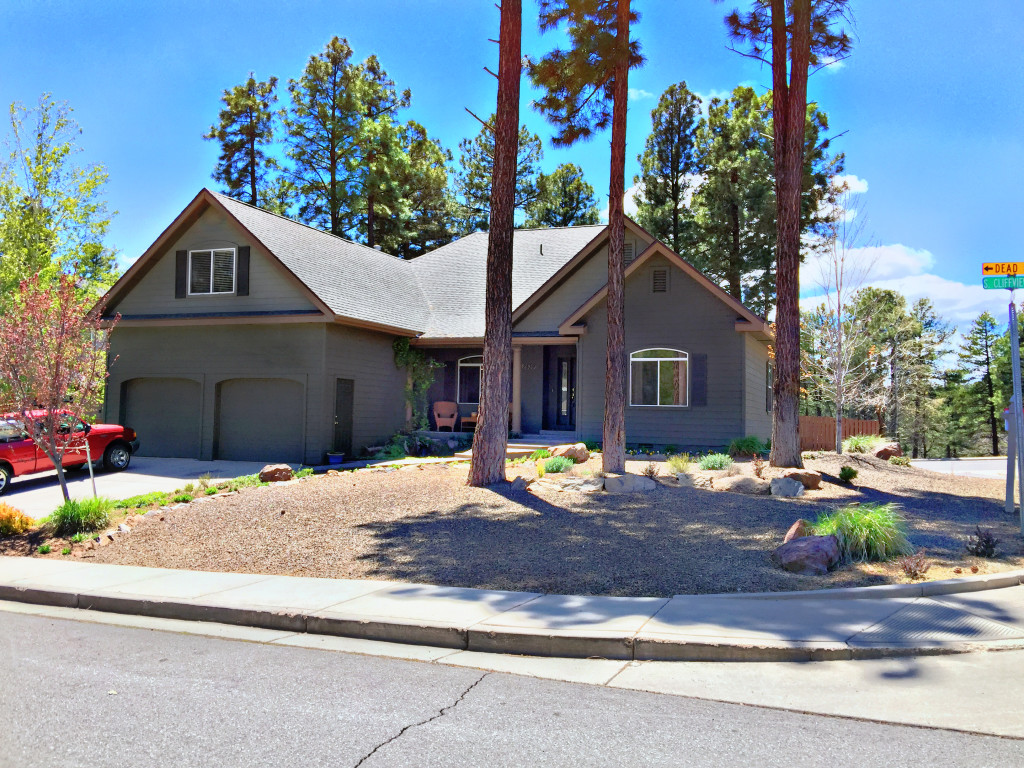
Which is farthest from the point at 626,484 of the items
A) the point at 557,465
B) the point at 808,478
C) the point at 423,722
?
the point at 423,722

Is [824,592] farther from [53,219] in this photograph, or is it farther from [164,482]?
[53,219]

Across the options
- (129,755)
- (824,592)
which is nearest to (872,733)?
(824,592)

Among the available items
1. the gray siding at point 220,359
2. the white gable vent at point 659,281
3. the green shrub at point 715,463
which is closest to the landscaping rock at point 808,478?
the green shrub at point 715,463

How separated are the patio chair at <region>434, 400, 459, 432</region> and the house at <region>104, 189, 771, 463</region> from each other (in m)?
1.08

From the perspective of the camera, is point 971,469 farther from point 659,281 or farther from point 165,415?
point 165,415

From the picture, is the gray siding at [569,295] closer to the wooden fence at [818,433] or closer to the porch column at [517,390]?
the porch column at [517,390]

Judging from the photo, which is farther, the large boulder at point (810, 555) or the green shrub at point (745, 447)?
the green shrub at point (745, 447)

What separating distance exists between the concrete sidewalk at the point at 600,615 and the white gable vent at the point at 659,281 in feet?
43.6

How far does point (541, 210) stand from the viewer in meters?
43.8

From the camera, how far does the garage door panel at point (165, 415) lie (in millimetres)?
20812

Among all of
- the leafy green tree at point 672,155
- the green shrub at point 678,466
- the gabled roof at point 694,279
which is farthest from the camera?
the leafy green tree at point 672,155

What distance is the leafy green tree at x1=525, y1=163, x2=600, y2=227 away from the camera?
43.9 meters

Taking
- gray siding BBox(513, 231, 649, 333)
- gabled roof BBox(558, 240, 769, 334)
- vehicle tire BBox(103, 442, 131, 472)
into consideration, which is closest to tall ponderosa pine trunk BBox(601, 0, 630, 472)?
gabled roof BBox(558, 240, 769, 334)

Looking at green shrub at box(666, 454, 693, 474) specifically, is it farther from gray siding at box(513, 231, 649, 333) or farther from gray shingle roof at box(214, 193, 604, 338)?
gray shingle roof at box(214, 193, 604, 338)
